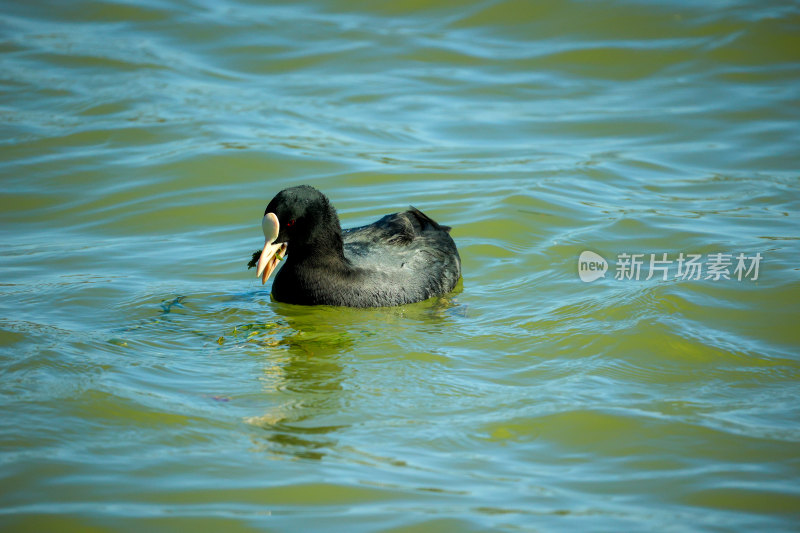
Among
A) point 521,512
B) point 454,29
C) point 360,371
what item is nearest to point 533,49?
point 454,29

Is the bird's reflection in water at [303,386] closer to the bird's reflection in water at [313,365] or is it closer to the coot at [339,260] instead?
the bird's reflection in water at [313,365]

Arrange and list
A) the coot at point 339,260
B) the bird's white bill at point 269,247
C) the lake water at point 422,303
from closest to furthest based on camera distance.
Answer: the lake water at point 422,303
the bird's white bill at point 269,247
the coot at point 339,260

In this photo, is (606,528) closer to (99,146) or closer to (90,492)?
(90,492)

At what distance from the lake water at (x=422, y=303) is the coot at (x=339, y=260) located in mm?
170

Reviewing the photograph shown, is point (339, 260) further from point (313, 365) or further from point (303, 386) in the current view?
point (303, 386)

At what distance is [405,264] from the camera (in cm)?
668

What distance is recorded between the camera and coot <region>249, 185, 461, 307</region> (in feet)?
19.9

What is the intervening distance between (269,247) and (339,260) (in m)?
0.54

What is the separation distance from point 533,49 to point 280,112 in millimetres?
4219

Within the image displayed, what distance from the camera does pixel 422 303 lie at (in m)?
6.61

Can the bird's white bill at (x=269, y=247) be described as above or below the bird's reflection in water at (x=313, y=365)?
above

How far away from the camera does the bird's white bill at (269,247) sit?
5957mm

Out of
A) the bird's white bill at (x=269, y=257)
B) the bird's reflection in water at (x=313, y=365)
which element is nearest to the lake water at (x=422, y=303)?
the bird's reflection in water at (x=313, y=365)

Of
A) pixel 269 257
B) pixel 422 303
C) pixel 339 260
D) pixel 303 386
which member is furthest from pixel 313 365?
pixel 422 303
